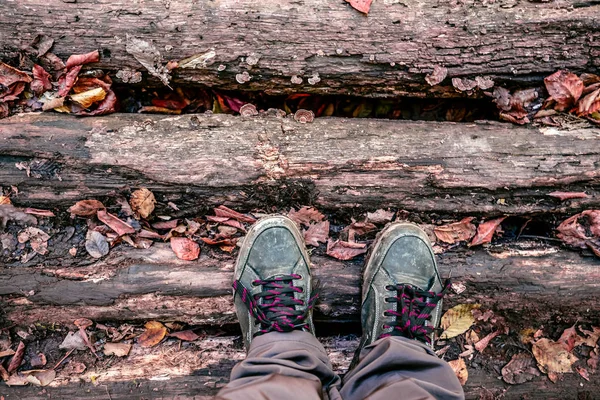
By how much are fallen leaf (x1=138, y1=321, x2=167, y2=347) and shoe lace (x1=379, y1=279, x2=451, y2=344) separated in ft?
4.86

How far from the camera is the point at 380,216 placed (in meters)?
2.94

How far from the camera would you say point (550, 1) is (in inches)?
111

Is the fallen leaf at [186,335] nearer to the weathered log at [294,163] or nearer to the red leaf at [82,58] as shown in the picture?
the weathered log at [294,163]

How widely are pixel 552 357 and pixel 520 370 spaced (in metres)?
0.24

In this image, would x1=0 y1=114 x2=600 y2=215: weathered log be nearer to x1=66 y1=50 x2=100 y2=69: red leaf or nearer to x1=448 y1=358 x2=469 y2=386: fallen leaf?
x1=66 y1=50 x2=100 y2=69: red leaf

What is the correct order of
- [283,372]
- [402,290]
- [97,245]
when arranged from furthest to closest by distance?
[402,290] < [97,245] < [283,372]

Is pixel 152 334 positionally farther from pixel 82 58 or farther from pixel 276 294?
pixel 82 58

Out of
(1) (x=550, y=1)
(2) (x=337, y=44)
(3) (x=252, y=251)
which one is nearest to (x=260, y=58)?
(2) (x=337, y=44)

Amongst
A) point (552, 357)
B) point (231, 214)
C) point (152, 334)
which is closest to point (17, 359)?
point (152, 334)

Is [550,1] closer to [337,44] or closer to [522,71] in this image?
[522,71]

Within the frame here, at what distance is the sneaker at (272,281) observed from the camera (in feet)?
9.43

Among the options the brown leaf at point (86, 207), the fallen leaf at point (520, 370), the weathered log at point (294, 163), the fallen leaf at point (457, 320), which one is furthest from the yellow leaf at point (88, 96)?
the fallen leaf at point (520, 370)

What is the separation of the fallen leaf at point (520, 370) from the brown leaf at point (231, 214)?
2.03 metres

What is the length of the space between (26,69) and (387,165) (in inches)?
95.8
